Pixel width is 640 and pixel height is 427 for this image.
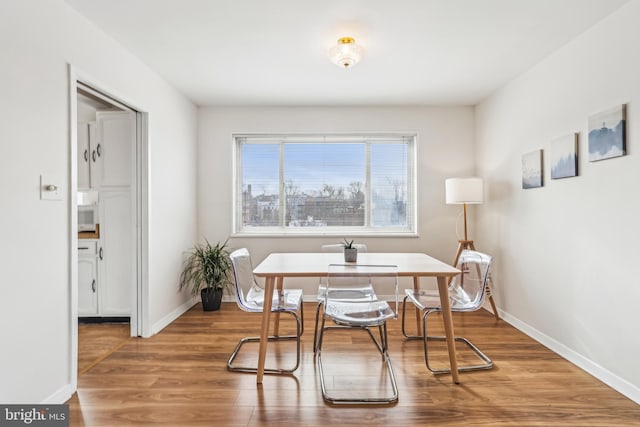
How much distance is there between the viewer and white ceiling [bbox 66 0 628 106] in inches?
90.0

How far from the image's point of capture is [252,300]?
2.77 meters

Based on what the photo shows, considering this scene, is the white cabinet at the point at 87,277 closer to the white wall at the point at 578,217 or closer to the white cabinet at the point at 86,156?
the white cabinet at the point at 86,156

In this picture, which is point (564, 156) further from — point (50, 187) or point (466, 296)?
point (50, 187)

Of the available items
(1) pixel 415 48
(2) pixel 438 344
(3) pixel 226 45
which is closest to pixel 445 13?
(1) pixel 415 48

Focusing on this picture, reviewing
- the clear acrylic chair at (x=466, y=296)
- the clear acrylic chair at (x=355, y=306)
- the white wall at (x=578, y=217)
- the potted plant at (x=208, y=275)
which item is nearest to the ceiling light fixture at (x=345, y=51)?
the clear acrylic chair at (x=355, y=306)

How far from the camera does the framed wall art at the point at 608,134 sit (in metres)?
2.26

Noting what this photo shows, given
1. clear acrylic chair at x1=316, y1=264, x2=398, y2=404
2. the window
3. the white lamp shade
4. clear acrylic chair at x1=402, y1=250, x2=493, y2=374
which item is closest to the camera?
clear acrylic chair at x1=316, y1=264, x2=398, y2=404

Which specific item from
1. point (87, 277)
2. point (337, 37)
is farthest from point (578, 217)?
point (87, 277)

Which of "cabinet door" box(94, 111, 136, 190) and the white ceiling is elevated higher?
the white ceiling

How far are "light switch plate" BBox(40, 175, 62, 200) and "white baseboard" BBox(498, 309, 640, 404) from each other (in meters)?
3.70

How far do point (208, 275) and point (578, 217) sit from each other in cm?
356

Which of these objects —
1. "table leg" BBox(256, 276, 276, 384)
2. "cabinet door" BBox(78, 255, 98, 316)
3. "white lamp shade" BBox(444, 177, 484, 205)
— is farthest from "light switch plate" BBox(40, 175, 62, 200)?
"white lamp shade" BBox(444, 177, 484, 205)

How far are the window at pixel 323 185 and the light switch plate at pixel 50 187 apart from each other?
2.51 m

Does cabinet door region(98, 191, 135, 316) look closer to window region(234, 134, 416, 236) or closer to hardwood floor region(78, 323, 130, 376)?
hardwood floor region(78, 323, 130, 376)
